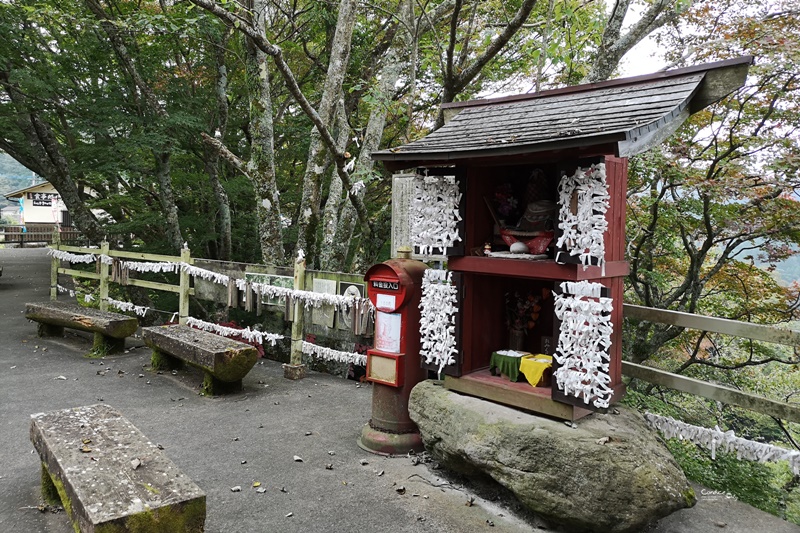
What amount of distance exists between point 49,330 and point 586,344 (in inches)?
398

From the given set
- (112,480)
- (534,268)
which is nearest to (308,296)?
(534,268)

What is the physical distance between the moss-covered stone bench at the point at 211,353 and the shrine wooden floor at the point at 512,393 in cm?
301

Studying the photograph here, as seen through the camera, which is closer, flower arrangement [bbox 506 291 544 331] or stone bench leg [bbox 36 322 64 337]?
flower arrangement [bbox 506 291 544 331]

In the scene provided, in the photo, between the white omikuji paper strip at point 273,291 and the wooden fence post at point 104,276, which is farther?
the wooden fence post at point 104,276

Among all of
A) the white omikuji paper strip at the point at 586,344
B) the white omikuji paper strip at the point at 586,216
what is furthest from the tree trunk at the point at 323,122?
the white omikuji paper strip at the point at 586,344

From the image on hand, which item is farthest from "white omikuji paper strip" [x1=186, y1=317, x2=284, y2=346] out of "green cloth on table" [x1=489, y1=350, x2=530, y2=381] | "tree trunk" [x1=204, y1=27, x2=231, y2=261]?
"tree trunk" [x1=204, y1=27, x2=231, y2=261]

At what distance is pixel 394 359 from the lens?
521 centimetres

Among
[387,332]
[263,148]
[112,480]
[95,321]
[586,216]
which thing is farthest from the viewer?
[263,148]

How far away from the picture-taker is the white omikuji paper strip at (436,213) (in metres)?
4.86

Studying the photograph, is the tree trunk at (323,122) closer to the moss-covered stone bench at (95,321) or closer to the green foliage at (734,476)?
the moss-covered stone bench at (95,321)

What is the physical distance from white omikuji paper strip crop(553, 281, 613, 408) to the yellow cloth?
13.9 inches

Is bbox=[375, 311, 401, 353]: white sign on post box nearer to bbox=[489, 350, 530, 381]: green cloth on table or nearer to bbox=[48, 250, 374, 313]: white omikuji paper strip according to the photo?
bbox=[489, 350, 530, 381]: green cloth on table

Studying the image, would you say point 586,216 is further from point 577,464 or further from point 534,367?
point 577,464

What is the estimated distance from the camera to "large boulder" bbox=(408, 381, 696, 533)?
3568 millimetres
